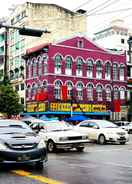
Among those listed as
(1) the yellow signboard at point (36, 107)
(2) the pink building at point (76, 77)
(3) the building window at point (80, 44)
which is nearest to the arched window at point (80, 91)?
(2) the pink building at point (76, 77)

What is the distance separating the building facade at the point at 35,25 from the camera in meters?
67.5

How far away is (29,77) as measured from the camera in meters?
62.2

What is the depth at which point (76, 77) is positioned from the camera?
194 ft

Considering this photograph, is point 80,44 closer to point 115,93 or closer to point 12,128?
point 115,93

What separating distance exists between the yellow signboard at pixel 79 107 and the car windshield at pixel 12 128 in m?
42.6

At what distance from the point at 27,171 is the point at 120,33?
105 m

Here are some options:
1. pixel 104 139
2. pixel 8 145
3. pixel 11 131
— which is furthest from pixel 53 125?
pixel 8 145

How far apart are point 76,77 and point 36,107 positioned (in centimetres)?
663

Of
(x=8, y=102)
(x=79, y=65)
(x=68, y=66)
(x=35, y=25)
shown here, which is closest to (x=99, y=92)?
(x=79, y=65)

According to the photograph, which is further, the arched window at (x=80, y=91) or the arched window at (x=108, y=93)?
the arched window at (x=108, y=93)

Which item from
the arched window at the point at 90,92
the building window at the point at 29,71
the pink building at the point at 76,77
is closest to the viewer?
the pink building at the point at 76,77

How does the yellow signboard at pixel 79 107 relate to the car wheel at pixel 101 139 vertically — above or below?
above

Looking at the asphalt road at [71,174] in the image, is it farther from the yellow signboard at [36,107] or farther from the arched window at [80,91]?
the arched window at [80,91]

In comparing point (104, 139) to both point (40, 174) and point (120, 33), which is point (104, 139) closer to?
point (40, 174)
